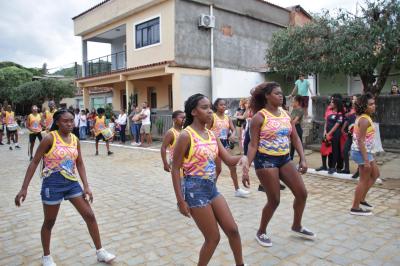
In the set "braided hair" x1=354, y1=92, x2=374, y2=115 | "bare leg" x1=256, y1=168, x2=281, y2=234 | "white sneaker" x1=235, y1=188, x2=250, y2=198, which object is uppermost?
"braided hair" x1=354, y1=92, x2=374, y2=115

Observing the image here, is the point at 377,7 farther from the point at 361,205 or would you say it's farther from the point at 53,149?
the point at 53,149

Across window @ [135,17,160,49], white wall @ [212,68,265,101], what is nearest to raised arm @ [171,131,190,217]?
white wall @ [212,68,265,101]

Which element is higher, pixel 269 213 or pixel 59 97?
pixel 59 97

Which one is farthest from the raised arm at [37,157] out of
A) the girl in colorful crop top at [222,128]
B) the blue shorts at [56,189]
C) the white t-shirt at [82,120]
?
the white t-shirt at [82,120]

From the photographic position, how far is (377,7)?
10531mm

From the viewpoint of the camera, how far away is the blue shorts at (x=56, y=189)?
3.72 m

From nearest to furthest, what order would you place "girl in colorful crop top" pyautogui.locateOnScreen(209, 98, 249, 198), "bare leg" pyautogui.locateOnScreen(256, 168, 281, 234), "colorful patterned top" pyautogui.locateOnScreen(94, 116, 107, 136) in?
1. "bare leg" pyautogui.locateOnScreen(256, 168, 281, 234)
2. "girl in colorful crop top" pyautogui.locateOnScreen(209, 98, 249, 198)
3. "colorful patterned top" pyautogui.locateOnScreen(94, 116, 107, 136)

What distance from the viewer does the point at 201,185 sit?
3.13m

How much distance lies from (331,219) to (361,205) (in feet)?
2.34

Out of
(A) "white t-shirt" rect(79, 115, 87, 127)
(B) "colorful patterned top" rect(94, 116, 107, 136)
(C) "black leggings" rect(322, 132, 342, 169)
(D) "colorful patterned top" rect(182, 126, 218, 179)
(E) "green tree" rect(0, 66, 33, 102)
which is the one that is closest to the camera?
(D) "colorful patterned top" rect(182, 126, 218, 179)

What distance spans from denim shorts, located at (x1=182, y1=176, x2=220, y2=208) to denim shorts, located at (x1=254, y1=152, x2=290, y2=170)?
109cm

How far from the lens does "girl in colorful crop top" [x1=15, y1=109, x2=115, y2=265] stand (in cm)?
374

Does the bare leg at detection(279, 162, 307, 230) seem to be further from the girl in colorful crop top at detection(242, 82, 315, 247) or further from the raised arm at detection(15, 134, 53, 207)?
the raised arm at detection(15, 134, 53, 207)

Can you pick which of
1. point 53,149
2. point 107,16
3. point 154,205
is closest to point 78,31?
point 107,16
